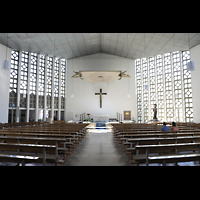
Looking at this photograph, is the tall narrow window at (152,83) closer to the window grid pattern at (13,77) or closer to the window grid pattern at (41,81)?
the window grid pattern at (41,81)

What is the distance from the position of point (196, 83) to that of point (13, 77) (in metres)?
16.1

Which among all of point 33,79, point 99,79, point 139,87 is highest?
point 33,79

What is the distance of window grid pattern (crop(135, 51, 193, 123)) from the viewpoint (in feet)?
48.0

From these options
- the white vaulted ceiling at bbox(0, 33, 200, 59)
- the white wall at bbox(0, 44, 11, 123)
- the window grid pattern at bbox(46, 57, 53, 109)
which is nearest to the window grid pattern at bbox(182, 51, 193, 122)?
the white vaulted ceiling at bbox(0, 33, 200, 59)

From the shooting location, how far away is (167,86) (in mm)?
16188

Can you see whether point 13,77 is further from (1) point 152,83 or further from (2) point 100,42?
(1) point 152,83

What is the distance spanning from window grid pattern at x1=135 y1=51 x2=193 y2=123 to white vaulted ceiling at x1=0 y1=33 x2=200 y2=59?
118cm

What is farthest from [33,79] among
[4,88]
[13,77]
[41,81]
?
[4,88]

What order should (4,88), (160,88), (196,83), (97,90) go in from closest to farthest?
(196,83) < (4,88) < (160,88) < (97,90)

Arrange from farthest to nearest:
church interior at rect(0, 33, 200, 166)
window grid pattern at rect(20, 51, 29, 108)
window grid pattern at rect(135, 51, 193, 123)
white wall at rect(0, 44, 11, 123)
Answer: window grid pattern at rect(20, 51, 29, 108), window grid pattern at rect(135, 51, 193, 123), church interior at rect(0, 33, 200, 166), white wall at rect(0, 44, 11, 123)

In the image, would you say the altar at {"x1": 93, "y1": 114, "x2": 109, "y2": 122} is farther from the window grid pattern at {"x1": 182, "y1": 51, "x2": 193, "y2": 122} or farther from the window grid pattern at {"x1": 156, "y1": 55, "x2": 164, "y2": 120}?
the window grid pattern at {"x1": 182, "y1": 51, "x2": 193, "y2": 122}
